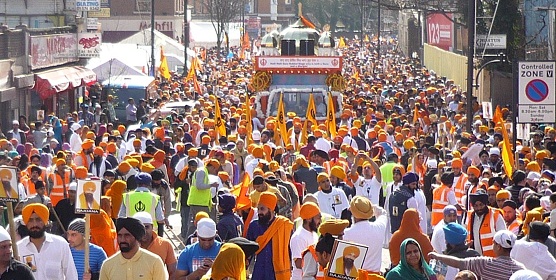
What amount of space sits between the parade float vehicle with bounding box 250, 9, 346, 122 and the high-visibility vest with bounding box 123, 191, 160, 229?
18.0m

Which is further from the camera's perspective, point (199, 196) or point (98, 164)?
point (98, 164)

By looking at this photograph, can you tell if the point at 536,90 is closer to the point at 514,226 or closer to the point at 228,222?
the point at 514,226

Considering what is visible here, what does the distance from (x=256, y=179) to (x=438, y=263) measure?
3196mm

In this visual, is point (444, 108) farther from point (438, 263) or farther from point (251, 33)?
point (251, 33)

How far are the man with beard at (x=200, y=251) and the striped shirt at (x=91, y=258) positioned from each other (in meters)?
0.71

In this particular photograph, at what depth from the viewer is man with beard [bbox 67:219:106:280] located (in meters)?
10.6

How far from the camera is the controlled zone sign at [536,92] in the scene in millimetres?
18750

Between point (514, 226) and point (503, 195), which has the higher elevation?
point (503, 195)

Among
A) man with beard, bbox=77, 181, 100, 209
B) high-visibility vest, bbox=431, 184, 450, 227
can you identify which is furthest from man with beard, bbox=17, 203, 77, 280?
high-visibility vest, bbox=431, 184, 450, 227

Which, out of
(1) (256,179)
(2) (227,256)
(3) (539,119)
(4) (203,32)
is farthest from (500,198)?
(4) (203,32)

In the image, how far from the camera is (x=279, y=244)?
11.3 metres

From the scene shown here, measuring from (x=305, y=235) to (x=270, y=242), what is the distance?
1.07 ft

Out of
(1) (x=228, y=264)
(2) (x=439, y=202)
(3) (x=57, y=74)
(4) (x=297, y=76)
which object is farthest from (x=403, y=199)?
(3) (x=57, y=74)

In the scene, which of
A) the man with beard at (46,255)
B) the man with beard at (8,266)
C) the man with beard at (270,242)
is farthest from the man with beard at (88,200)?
the man with beard at (8,266)
